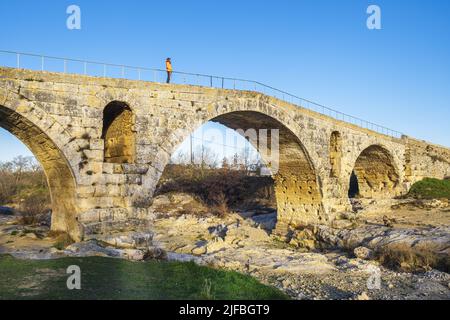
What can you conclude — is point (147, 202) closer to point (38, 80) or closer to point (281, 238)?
point (38, 80)

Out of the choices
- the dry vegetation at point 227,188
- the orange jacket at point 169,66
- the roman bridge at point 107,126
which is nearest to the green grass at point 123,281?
the roman bridge at point 107,126

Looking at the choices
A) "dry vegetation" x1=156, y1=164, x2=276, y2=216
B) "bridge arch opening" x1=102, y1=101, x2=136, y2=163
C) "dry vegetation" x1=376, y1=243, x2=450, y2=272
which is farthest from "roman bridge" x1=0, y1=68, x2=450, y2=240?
"dry vegetation" x1=156, y1=164, x2=276, y2=216

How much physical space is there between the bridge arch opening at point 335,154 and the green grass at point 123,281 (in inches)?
537

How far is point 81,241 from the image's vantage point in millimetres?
12023

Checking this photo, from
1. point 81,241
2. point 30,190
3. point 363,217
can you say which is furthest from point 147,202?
point 30,190

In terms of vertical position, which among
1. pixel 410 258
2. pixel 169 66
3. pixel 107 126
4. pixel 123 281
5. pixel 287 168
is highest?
pixel 169 66

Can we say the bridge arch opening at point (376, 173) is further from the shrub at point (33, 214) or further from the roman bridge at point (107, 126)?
the shrub at point (33, 214)

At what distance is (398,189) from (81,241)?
Answer: 23.1m

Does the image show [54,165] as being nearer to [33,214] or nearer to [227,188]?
[33,214]

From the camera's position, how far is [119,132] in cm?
1391

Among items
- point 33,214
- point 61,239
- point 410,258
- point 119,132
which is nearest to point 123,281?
point 61,239

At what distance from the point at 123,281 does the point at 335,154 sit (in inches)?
642

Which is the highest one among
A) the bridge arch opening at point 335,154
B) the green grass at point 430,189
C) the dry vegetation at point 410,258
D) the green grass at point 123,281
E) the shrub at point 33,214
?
the bridge arch opening at point 335,154

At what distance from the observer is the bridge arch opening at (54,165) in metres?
11.8
